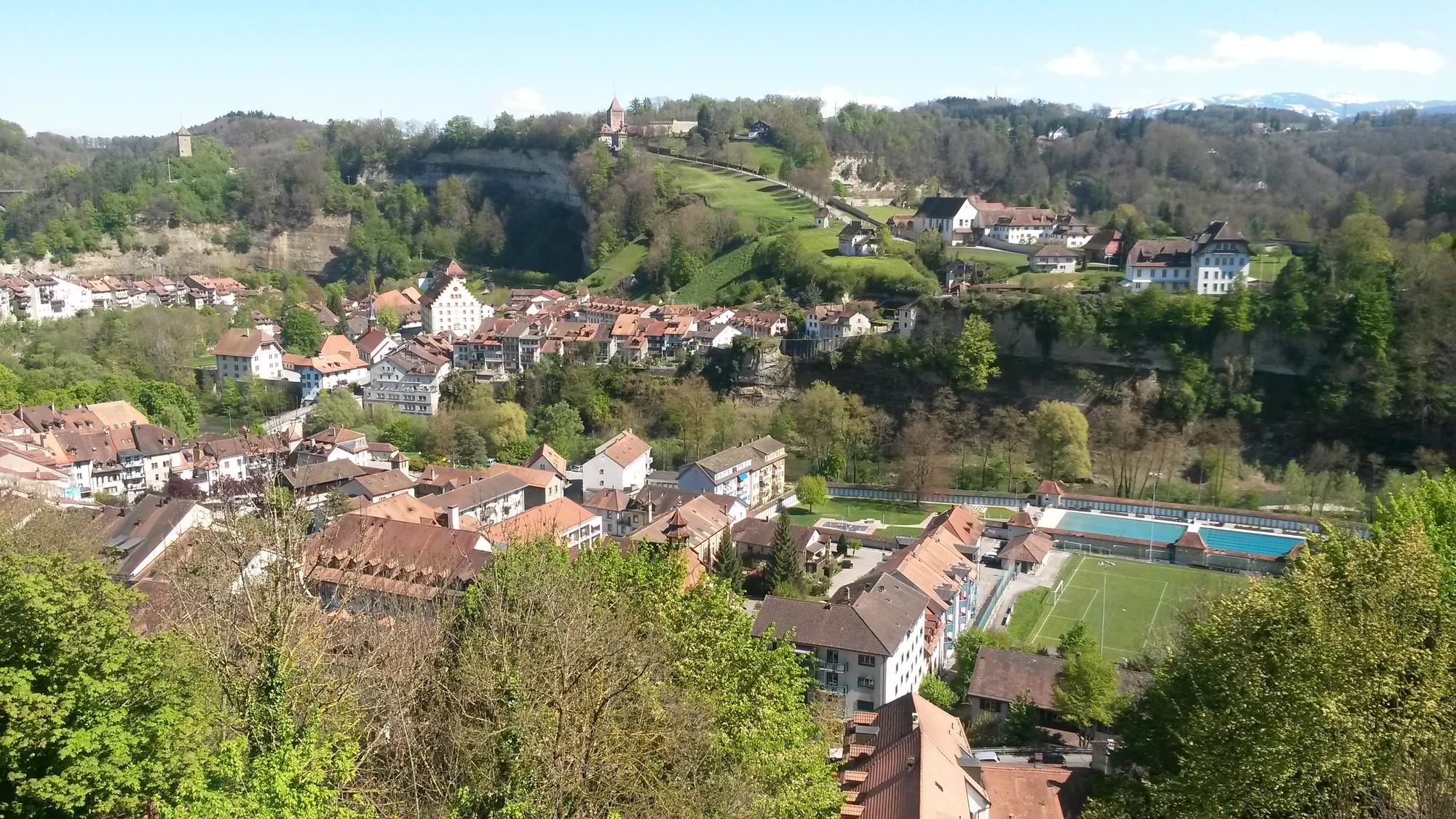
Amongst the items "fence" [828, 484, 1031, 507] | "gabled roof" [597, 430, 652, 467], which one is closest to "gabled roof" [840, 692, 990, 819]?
"fence" [828, 484, 1031, 507]

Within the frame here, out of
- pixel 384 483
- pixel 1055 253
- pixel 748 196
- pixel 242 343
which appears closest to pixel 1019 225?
pixel 1055 253

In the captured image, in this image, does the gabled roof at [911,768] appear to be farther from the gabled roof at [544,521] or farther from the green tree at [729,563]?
the gabled roof at [544,521]

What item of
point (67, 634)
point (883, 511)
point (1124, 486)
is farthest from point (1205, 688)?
point (1124, 486)

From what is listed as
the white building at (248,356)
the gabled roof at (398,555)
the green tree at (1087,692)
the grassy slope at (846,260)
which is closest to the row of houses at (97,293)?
the white building at (248,356)

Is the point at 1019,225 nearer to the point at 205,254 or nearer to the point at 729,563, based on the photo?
the point at 729,563

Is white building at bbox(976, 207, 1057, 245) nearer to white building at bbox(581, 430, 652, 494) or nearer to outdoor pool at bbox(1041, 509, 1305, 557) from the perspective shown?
outdoor pool at bbox(1041, 509, 1305, 557)

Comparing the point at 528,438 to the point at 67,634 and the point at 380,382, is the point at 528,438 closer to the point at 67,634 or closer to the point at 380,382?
the point at 380,382

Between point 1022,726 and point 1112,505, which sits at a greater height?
point 1022,726
